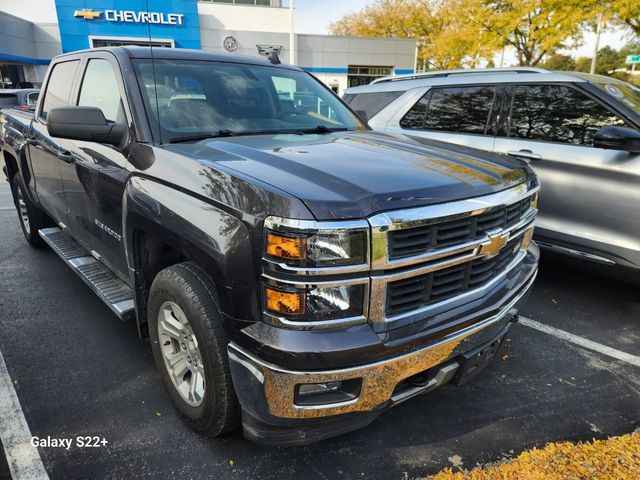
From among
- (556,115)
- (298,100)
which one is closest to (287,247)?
(298,100)

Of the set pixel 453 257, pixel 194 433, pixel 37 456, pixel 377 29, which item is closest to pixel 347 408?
pixel 453 257

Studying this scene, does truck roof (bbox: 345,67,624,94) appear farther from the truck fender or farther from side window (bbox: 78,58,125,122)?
the truck fender

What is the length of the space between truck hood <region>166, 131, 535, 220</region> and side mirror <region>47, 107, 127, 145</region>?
0.47 metres

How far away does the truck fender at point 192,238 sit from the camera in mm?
1846

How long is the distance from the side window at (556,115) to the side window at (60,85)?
397cm

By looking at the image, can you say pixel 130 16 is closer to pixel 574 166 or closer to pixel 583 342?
pixel 574 166

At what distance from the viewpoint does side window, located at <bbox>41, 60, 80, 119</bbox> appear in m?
3.77

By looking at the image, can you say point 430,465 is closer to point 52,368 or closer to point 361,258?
point 361,258

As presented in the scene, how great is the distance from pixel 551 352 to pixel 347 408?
2.16 meters

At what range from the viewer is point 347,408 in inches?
73.7

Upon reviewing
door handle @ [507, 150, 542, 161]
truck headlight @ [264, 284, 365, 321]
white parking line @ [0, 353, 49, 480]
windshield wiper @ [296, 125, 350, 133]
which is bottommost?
white parking line @ [0, 353, 49, 480]

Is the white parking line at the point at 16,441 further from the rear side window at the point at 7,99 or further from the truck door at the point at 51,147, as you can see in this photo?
the rear side window at the point at 7,99

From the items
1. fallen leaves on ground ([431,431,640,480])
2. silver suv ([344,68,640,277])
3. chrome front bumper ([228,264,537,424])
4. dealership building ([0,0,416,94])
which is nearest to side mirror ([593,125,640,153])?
silver suv ([344,68,640,277])

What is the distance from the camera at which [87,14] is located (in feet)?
88.4
